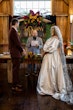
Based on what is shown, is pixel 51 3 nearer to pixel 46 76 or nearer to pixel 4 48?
pixel 4 48

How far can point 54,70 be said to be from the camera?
225 inches

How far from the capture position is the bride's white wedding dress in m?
5.63

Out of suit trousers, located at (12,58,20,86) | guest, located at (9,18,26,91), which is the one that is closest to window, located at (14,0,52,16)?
guest, located at (9,18,26,91)

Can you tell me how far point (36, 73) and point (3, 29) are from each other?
118 inches

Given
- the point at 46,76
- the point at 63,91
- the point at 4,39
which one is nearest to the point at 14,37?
the point at 46,76

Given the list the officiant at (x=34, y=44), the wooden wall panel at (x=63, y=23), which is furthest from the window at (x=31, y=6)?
the officiant at (x=34, y=44)

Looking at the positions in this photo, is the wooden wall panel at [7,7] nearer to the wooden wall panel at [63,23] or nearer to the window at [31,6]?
the window at [31,6]

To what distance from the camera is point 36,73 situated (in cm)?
703

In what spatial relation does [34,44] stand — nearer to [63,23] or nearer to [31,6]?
[63,23]

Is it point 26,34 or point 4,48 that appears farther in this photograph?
point 4,48

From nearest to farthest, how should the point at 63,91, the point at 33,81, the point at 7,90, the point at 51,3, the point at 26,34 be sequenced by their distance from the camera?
1. the point at 63,91
2. the point at 7,90
3. the point at 33,81
4. the point at 26,34
5. the point at 51,3

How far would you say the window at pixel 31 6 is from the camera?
9594 millimetres

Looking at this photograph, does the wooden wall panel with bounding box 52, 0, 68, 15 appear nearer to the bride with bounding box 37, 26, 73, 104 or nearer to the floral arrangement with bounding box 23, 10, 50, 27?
the floral arrangement with bounding box 23, 10, 50, 27

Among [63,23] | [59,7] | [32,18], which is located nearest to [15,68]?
[32,18]
